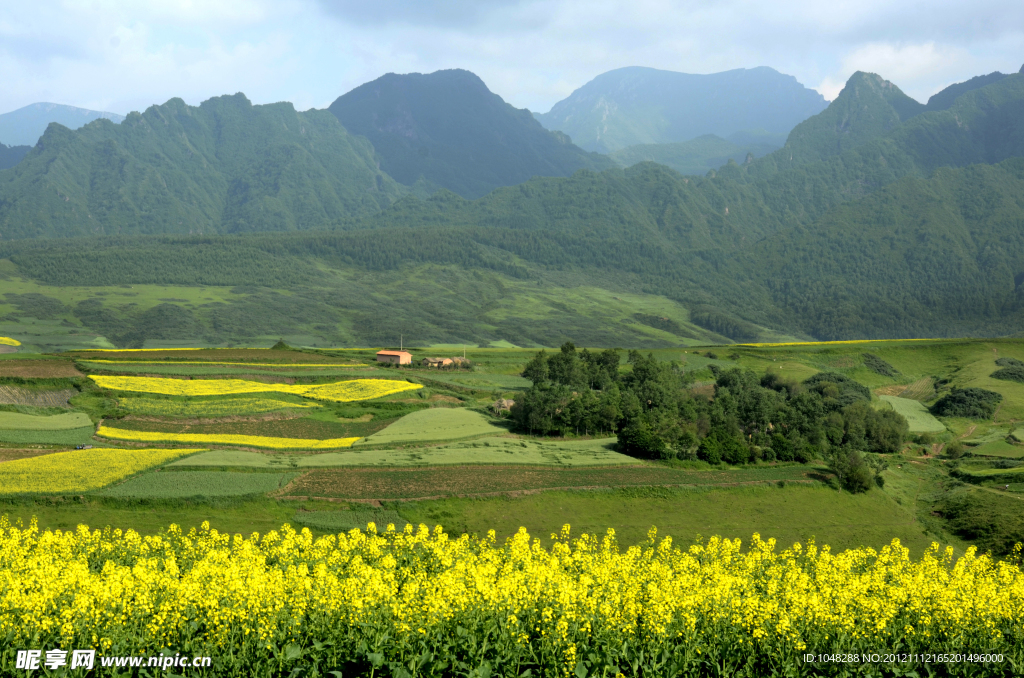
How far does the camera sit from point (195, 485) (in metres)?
58.8

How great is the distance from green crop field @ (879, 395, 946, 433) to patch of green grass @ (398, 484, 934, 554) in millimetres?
44948

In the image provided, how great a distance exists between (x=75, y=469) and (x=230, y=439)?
18.0 meters

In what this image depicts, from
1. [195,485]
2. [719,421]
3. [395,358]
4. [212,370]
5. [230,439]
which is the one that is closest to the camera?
[195,485]

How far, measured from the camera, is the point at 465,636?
24406 millimetres

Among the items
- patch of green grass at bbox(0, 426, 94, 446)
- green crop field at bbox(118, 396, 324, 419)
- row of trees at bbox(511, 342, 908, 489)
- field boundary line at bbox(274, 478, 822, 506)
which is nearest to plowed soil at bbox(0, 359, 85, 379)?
green crop field at bbox(118, 396, 324, 419)

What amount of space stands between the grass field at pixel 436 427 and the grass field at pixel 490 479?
13335 millimetres

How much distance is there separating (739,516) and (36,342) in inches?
6533

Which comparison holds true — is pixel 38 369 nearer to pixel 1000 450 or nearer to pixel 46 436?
pixel 46 436

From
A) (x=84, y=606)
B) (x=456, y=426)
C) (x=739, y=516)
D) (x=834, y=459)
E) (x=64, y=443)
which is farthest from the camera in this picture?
(x=456, y=426)

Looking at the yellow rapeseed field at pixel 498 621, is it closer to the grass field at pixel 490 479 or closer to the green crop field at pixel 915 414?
the grass field at pixel 490 479

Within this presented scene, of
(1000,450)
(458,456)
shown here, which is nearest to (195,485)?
(458,456)

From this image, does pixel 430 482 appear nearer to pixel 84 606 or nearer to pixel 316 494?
pixel 316 494

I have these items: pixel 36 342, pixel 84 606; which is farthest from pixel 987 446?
pixel 36 342

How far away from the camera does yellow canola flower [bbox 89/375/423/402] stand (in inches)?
3949
